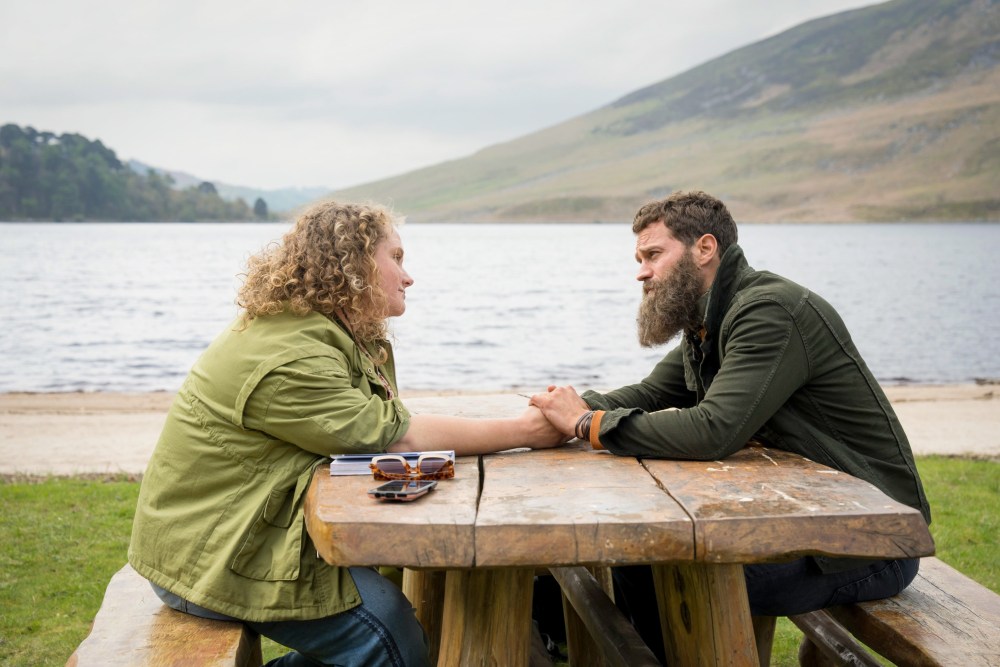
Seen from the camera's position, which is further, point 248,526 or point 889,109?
point 889,109

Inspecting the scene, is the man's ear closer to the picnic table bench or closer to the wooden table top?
the wooden table top

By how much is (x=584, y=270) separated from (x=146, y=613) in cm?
6522

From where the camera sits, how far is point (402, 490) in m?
2.68

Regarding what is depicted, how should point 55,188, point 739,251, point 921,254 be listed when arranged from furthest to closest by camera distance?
point 55,188 < point 921,254 < point 739,251

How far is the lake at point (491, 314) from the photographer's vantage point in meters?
23.1

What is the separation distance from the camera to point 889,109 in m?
187

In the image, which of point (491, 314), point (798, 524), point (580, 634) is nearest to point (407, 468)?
point (798, 524)

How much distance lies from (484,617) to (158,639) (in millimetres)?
Result: 1039

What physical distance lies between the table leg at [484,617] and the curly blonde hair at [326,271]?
3.09 feet

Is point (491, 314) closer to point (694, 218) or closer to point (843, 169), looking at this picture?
point (694, 218)

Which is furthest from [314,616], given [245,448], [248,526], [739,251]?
[739,251]

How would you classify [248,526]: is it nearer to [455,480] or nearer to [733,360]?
[455,480]

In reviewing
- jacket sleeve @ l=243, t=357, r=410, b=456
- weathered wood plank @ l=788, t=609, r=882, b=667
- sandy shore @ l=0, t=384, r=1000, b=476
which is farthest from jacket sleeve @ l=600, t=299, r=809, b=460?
sandy shore @ l=0, t=384, r=1000, b=476

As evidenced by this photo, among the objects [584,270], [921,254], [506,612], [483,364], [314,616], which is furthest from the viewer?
→ [921,254]
